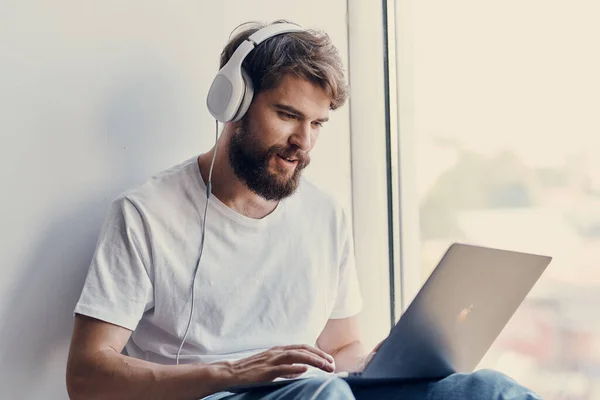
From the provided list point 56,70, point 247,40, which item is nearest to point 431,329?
point 247,40

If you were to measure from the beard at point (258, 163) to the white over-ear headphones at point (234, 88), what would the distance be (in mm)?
43

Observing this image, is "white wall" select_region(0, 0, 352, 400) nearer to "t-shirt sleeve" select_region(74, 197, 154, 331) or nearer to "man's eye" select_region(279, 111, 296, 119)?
"t-shirt sleeve" select_region(74, 197, 154, 331)

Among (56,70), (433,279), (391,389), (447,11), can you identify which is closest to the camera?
(433,279)

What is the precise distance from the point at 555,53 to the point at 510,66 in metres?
0.12

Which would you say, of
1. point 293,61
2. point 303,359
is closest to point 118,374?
point 303,359

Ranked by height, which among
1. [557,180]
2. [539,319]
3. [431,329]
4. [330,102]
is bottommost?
[539,319]

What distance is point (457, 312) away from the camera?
110 cm

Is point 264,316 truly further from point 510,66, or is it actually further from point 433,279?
point 510,66

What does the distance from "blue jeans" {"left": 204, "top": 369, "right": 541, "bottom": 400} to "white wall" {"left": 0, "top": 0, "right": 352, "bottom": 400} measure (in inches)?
15.6

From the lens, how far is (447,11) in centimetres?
172

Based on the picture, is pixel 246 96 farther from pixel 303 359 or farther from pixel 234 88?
pixel 303 359

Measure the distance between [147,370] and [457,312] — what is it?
482 mm

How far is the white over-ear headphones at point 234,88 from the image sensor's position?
4.45 feet

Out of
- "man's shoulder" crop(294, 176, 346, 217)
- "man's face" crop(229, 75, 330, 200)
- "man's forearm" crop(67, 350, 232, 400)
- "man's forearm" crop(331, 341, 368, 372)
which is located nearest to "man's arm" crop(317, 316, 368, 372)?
"man's forearm" crop(331, 341, 368, 372)
